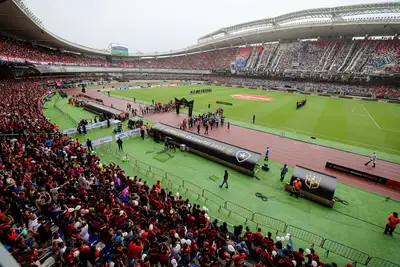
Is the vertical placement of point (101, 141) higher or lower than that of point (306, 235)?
higher

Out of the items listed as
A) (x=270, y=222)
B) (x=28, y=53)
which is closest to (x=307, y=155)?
(x=270, y=222)

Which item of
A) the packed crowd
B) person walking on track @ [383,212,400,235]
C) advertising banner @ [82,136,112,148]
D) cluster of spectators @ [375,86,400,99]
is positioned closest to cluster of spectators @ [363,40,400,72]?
cluster of spectators @ [375,86,400,99]

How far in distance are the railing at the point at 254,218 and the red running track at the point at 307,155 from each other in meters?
6.98

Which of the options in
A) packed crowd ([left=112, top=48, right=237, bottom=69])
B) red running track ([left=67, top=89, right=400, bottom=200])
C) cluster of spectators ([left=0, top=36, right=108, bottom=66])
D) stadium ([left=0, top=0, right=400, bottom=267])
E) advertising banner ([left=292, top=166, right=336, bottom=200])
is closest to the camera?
stadium ([left=0, top=0, right=400, bottom=267])

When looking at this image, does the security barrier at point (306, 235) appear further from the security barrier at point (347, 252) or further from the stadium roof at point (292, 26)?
the stadium roof at point (292, 26)

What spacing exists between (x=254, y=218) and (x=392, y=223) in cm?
654

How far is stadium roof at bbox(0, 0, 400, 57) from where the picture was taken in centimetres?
3750

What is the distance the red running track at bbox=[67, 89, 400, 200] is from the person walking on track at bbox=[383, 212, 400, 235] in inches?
170

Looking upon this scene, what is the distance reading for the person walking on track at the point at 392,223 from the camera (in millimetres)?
9522

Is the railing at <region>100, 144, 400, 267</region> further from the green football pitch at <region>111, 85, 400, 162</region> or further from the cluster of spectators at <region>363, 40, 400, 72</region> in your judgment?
the cluster of spectators at <region>363, 40, 400, 72</region>

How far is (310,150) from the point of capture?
19.8 meters

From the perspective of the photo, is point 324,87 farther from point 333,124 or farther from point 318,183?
point 318,183

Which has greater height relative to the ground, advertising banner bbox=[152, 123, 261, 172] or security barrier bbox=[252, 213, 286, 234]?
advertising banner bbox=[152, 123, 261, 172]

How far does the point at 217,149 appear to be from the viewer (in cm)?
1617
